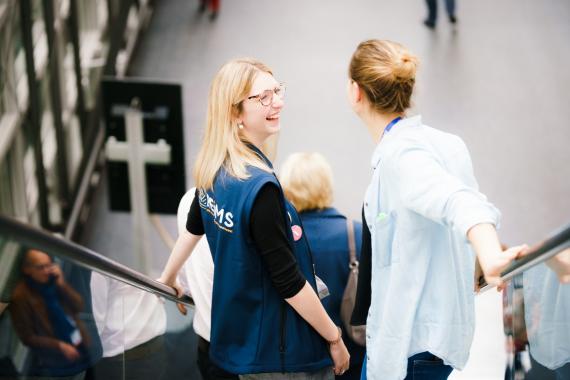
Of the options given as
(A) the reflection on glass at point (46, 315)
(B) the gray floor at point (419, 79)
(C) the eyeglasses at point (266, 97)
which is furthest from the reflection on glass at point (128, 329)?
(B) the gray floor at point (419, 79)

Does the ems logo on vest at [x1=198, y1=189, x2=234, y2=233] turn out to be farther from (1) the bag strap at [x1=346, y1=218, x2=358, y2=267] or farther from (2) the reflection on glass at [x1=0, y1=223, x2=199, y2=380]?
(1) the bag strap at [x1=346, y1=218, x2=358, y2=267]

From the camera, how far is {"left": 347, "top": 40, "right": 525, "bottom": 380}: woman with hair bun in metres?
2.82

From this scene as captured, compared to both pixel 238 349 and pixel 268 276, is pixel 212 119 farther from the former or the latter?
pixel 238 349

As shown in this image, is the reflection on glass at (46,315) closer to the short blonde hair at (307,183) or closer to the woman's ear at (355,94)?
the woman's ear at (355,94)

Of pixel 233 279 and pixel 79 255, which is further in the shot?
pixel 233 279

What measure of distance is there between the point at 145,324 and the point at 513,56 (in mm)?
8596

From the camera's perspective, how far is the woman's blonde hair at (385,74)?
9.77 feet

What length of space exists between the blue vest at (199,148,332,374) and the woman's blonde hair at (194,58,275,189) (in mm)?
42

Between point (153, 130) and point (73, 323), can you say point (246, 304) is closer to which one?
point (73, 323)

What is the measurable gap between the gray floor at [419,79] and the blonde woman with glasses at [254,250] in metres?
6.33

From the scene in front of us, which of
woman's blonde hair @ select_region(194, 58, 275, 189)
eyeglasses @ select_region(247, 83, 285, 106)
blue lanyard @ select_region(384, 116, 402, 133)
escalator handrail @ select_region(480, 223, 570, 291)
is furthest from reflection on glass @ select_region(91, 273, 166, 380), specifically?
escalator handrail @ select_region(480, 223, 570, 291)

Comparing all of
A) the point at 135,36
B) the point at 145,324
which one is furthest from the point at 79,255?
the point at 135,36

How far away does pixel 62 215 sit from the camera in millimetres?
9383

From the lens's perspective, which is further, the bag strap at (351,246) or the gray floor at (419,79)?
the gray floor at (419,79)
